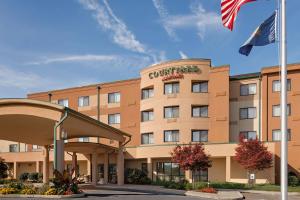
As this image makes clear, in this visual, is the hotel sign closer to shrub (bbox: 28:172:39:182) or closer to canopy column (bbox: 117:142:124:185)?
canopy column (bbox: 117:142:124:185)

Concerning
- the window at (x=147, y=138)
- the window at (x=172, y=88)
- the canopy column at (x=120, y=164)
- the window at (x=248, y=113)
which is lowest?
the canopy column at (x=120, y=164)

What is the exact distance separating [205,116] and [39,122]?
23.2 meters

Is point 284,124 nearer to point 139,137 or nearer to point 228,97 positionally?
point 228,97

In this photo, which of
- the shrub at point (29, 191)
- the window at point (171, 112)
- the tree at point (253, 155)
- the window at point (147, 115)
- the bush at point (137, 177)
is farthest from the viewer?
the window at point (147, 115)

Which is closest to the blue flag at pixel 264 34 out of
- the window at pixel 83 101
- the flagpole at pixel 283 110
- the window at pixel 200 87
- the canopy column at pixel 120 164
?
the flagpole at pixel 283 110

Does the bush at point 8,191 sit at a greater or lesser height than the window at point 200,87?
lesser

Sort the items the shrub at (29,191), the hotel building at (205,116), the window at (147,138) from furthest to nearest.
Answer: the window at (147,138)
the hotel building at (205,116)
the shrub at (29,191)

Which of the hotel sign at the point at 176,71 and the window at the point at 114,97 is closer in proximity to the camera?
the hotel sign at the point at 176,71

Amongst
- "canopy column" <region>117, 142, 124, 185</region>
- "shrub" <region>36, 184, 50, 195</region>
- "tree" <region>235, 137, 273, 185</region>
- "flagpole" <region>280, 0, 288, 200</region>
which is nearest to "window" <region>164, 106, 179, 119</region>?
"tree" <region>235, 137, 273, 185</region>

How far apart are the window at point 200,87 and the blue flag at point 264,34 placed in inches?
1421

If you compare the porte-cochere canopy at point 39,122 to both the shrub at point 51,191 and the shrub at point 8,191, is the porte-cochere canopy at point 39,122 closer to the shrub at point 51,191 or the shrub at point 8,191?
the shrub at point 51,191

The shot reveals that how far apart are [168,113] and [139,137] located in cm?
537

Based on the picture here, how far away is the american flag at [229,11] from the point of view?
12.8 meters

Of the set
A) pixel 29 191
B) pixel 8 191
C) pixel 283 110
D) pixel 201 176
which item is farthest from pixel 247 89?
pixel 283 110
